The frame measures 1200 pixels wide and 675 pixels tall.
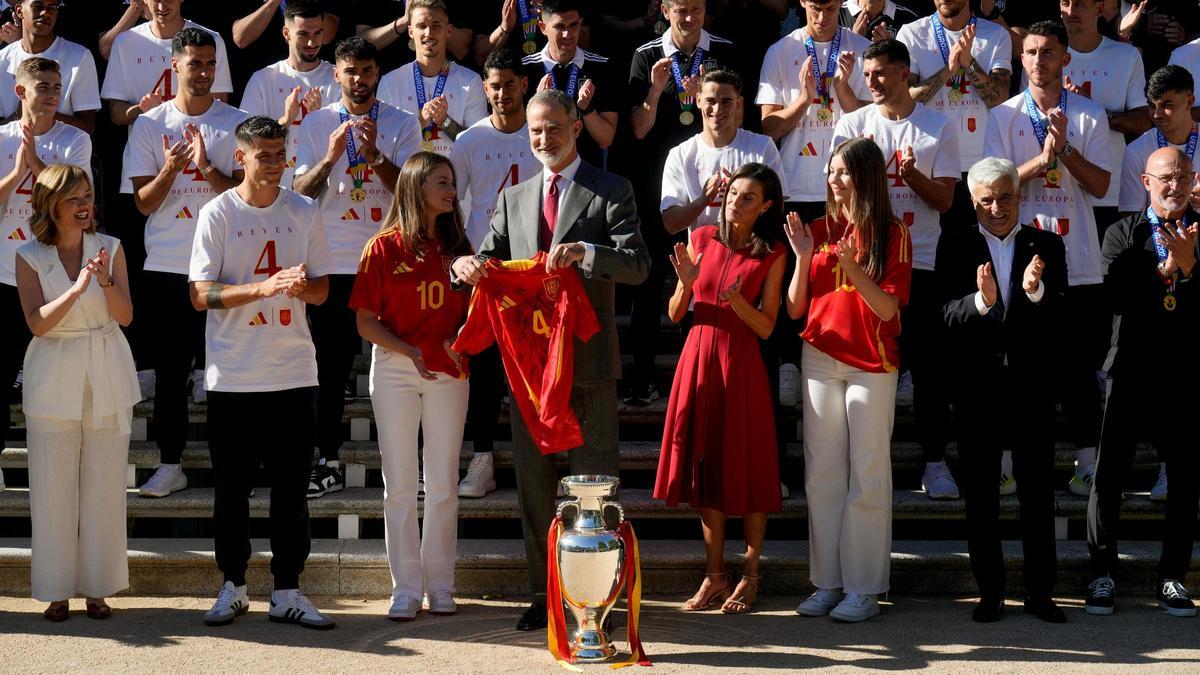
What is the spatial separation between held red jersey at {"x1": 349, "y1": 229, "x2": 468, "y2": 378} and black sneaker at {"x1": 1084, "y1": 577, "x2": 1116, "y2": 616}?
3.10 meters

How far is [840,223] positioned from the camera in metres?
6.68

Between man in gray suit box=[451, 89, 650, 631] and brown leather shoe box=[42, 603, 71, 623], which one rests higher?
man in gray suit box=[451, 89, 650, 631]

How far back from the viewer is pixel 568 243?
616cm

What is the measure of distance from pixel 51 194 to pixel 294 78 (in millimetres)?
2117

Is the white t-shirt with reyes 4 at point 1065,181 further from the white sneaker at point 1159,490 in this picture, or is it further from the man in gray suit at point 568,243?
the man in gray suit at point 568,243

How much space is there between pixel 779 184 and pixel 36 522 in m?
3.74

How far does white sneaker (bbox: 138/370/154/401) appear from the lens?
27.6ft

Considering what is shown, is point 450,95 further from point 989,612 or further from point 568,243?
point 989,612

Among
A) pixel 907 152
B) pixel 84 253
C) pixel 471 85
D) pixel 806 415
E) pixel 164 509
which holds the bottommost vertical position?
pixel 164 509

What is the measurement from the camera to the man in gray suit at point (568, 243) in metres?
6.18

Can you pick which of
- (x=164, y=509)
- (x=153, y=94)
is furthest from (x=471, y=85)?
(x=164, y=509)

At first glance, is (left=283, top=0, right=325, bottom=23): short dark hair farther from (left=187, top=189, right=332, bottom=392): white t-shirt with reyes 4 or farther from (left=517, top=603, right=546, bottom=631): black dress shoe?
(left=517, top=603, right=546, bottom=631): black dress shoe

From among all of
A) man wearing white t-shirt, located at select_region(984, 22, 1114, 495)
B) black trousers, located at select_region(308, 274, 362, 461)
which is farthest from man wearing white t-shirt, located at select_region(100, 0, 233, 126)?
man wearing white t-shirt, located at select_region(984, 22, 1114, 495)

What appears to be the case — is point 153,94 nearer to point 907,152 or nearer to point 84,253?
point 84,253
